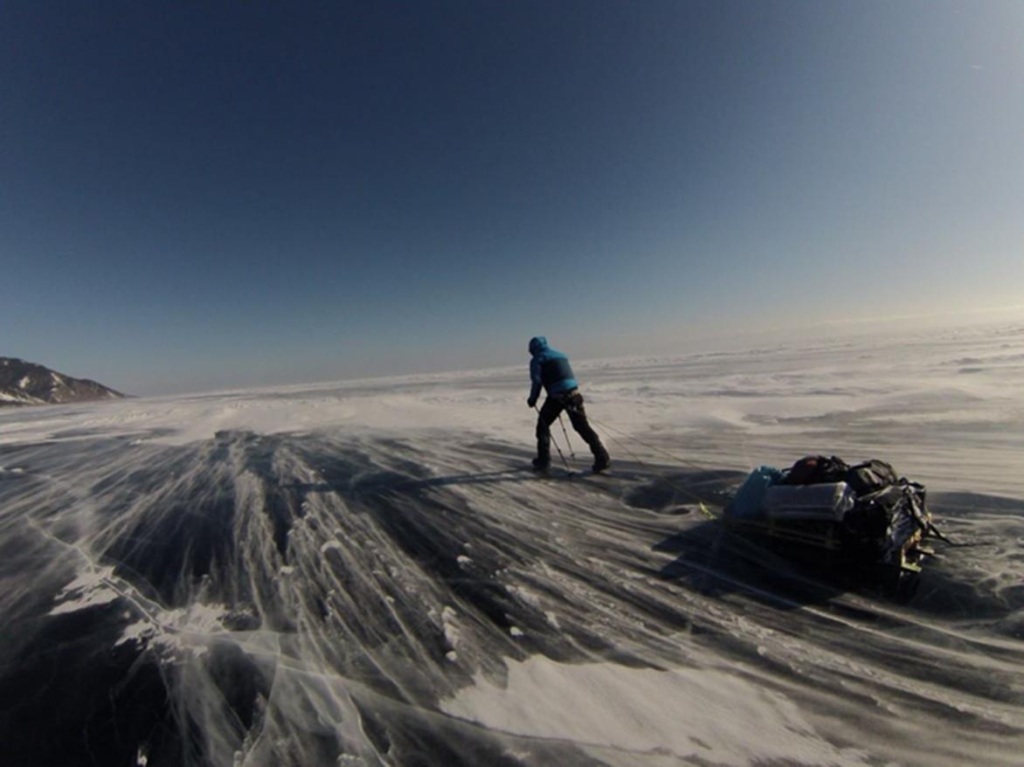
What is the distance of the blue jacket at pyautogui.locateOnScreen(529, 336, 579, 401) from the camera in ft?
20.9

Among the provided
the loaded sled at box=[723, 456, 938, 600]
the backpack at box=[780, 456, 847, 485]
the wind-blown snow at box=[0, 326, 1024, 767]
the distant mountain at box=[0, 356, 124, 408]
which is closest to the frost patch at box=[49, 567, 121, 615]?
the wind-blown snow at box=[0, 326, 1024, 767]

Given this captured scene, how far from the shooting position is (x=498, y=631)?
8.79 feet

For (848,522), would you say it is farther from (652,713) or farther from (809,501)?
(652,713)

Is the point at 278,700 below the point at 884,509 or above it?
below

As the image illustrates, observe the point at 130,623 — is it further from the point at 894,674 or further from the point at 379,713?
the point at 894,674

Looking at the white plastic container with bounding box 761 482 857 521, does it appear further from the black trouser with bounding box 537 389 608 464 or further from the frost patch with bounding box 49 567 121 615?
the frost patch with bounding box 49 567 121 615

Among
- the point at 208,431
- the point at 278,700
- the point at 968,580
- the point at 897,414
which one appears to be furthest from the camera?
the point at 208,431

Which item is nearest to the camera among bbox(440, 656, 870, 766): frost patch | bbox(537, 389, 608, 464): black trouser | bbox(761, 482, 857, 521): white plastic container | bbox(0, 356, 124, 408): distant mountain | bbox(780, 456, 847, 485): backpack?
bbox(440, 656, 870, 766): frost patch

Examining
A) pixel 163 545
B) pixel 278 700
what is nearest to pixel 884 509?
pixel 278 700

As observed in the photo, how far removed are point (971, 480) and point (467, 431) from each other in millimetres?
7967

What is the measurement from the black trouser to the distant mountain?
359ft

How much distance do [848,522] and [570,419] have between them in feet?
11.8

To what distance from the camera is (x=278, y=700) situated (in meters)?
2.24

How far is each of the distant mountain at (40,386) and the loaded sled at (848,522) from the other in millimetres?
112601
